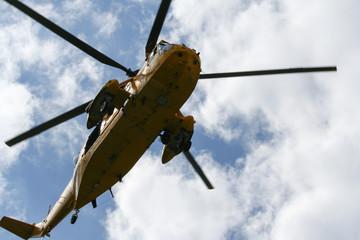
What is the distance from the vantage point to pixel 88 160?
16.2m

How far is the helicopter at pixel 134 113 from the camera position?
1362 cm

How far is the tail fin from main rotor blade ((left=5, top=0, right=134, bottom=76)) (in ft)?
40.1

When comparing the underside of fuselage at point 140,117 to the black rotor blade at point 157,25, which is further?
the underside of fuselage at point 140,117

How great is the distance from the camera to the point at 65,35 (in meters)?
13.4

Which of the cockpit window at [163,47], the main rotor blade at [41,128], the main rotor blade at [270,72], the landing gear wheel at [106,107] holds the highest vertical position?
the main rotor blade at [41,128]

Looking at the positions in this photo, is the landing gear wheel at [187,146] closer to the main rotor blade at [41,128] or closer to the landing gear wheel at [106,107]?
the landing gear wheel at [106,107]

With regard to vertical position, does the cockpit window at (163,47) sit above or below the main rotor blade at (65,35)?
below

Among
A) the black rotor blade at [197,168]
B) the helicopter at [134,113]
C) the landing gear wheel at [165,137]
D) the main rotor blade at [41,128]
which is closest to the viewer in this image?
the helicopter at [134,113]

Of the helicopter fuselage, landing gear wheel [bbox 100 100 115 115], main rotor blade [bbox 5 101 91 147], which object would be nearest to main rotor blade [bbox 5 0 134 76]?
the helicopter fuselage

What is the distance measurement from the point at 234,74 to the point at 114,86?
209 inches

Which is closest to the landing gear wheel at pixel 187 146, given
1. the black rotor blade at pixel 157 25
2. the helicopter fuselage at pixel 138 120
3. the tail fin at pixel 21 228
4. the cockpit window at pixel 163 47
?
the helicopter fuselage at pixel 138 120

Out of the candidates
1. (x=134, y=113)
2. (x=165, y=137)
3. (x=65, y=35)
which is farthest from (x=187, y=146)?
(x=65, y=35)

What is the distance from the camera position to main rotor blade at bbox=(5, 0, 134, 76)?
12.4 m

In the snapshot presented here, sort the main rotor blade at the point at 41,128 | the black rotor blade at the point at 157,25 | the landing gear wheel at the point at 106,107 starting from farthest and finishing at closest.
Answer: the main rotor blade at the point at 41,128
the landing gear wheel at the point at 106,107
the black rotor blade at the point at 157,25
